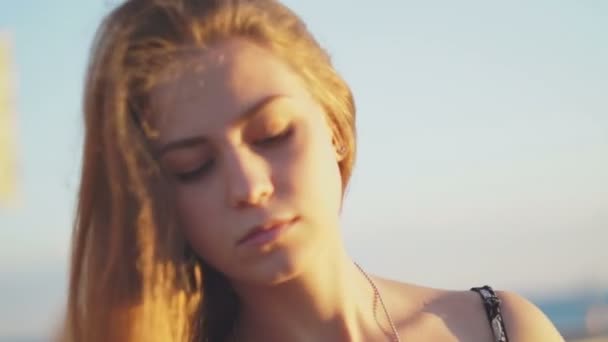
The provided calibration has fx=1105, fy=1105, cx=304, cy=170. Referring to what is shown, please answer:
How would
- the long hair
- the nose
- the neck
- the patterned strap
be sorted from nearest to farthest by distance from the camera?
1. the nose
2. the long hair
3. the neck
4. the patterned strap

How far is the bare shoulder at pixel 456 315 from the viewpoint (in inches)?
102

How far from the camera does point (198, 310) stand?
250cm

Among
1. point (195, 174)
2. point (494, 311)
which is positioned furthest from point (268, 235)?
point (494, 311)

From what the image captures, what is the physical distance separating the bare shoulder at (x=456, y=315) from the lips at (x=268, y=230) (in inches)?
21.8

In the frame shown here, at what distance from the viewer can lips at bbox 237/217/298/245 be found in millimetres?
2156

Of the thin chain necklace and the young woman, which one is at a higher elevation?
the young woman

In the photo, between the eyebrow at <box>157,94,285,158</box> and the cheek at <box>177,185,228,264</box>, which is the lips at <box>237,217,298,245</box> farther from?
the eyebrow at <box>157,94,285,158</box>

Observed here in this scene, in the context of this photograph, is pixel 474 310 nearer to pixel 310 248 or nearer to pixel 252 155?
pixel 310 248

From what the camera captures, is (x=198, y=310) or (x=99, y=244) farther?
(x=198, y=310)

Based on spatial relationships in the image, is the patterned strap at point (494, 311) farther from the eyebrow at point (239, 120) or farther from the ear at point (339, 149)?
the eyebrow at point (239, 120)

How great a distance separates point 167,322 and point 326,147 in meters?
0.52

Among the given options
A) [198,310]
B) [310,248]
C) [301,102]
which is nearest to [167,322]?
[198,310]

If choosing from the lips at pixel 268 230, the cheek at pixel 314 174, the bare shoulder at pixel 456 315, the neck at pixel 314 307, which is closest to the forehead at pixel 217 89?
the cheek at pixel 314 174

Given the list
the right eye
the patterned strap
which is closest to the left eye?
the right eye
